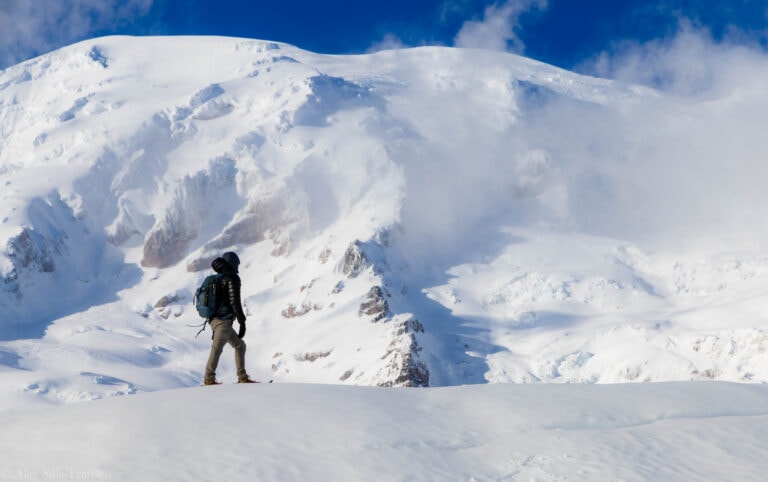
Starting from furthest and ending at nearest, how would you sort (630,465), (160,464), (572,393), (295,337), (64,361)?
(295,337) → (64,361) → (572,393) → (630,465) → (160,464)

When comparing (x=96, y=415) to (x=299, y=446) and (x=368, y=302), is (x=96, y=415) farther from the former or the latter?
(x=368, y=302)

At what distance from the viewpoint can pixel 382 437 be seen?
10617mm

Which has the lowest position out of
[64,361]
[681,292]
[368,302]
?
[64,361]

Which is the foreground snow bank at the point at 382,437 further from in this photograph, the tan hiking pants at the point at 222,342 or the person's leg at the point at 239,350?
the person's leg at the point at 239,350

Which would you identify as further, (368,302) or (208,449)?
(368,302)

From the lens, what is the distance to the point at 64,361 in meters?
168

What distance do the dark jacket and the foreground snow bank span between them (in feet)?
8.66

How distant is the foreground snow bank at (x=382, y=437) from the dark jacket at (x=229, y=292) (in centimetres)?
264

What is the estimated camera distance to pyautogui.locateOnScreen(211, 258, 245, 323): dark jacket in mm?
15398

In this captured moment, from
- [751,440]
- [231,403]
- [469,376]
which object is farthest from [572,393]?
[469,376]

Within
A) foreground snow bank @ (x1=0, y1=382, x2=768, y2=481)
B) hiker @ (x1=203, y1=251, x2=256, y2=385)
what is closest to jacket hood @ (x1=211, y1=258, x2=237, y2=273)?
hiker @ (x1=203, y1=251, x2=256, y2=385)

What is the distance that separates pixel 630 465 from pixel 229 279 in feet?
28.0

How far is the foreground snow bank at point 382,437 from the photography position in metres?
9.45

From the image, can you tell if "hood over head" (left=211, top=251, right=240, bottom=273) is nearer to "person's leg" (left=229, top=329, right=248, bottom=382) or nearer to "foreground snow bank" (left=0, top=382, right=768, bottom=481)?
"person's leg" (left=229, top=329, right=248, bottom=382)
